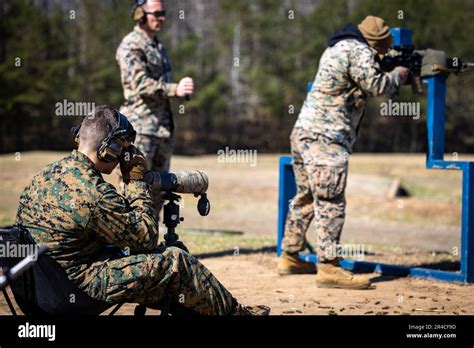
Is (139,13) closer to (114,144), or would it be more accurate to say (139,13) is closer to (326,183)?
(326,183)

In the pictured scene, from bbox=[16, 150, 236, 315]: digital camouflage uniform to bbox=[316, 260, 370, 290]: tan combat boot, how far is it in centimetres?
260

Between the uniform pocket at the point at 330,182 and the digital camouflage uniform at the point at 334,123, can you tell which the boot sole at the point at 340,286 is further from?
the uniform pocket at the point at 330,182

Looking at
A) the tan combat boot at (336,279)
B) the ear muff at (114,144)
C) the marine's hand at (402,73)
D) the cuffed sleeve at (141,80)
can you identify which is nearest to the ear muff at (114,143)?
the ear muff at (114,144)

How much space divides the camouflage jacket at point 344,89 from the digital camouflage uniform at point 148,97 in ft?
5.00

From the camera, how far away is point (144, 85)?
753 cm

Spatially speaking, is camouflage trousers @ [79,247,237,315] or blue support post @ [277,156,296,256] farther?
blue support post @ [277,156,296,256]

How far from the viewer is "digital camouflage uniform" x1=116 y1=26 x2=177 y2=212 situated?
7.56 metres

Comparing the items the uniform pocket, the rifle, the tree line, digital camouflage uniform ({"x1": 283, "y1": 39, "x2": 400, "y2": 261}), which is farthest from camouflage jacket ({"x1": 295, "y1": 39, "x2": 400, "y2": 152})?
the tree line

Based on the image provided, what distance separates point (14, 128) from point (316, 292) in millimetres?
25420

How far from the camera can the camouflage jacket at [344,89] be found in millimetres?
6523

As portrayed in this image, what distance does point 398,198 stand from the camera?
630 inches

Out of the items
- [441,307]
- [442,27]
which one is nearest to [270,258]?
[441,307]

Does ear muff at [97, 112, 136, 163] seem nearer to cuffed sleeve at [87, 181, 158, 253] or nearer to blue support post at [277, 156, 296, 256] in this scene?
cuffed sleeve at [87, 181, 158, 253]

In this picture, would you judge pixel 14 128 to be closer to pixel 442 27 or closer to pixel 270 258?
pixel 442 27
